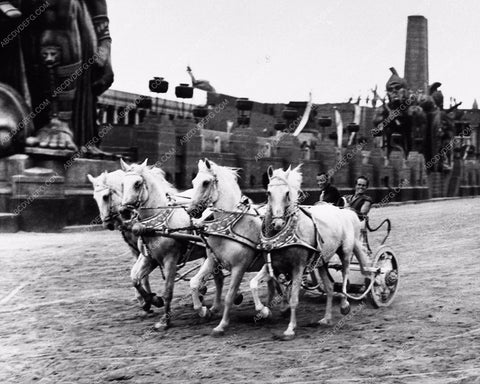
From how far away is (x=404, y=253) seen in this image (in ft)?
59.5

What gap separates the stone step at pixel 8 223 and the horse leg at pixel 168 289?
12431 mm

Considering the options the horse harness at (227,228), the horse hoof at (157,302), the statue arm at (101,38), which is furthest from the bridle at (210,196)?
the statue arm at (101,38)

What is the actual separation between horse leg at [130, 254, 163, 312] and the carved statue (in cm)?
1388

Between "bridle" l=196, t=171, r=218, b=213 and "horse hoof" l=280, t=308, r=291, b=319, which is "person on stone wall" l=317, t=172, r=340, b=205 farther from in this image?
"bridle" l=196, t=171, r=218, b=213

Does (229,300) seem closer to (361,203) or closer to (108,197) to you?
(108,197)

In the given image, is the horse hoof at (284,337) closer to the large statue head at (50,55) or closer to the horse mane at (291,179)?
the horse mane at (291,179)

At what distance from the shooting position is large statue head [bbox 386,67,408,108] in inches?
2505

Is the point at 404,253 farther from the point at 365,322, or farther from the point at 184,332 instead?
the point at 184,332

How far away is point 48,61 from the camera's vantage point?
24.3m

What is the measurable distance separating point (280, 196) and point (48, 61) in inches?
678

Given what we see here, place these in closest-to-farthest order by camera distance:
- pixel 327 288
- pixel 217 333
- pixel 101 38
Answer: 1. pixel 217 333
2. pixel 327 288
3. pixel 101 38

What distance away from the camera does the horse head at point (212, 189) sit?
30.2 feet

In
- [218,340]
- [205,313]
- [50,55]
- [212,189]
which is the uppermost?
[50,55]

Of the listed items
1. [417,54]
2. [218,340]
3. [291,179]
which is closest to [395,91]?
[417,54]
